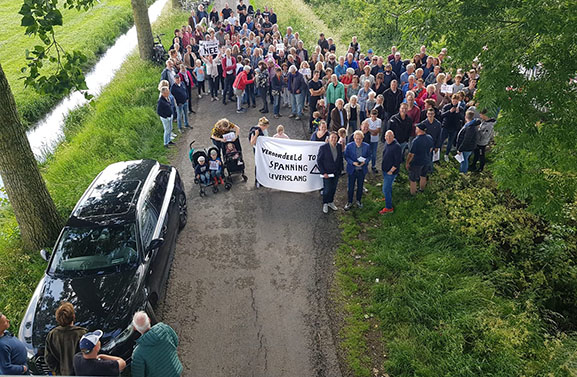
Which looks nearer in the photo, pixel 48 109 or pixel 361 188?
pixel 361 188

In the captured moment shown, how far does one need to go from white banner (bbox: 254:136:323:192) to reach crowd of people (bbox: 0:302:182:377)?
6.01m

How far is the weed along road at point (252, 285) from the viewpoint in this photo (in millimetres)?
6895

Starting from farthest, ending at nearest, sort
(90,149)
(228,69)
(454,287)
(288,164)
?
(228,69) → (90,149) → (288,164) → (454,287)

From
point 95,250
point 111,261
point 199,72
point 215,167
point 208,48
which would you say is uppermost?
point 208,48

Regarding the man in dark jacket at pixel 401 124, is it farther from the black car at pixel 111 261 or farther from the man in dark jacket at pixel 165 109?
the man in dark jacket at pixel 165 109

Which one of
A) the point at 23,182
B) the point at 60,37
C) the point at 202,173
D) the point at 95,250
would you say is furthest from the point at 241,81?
the point at 60,37

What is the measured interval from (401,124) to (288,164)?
10.1 ft

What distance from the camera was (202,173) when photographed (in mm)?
11211

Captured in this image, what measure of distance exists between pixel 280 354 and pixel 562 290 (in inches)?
205

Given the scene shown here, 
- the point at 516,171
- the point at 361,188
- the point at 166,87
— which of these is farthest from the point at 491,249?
the point at 166,87

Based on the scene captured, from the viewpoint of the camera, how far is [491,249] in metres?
8.45

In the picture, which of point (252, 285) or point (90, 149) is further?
point (90, 149)

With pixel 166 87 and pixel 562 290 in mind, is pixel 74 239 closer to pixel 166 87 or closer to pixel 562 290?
pixel 166 87

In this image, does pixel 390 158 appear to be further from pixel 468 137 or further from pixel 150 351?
pixel 150 351
